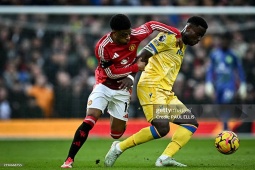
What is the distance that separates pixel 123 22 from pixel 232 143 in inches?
100

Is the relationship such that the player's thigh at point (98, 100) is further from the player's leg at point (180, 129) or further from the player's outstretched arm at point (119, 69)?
the player's leg at point (180, 129)

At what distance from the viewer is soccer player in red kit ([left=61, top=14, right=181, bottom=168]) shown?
9.73m

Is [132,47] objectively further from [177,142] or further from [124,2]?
[124,2]

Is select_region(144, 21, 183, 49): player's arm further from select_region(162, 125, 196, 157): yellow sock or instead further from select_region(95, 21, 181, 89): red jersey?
select_region(162, 125, 196, 157): yellow sock

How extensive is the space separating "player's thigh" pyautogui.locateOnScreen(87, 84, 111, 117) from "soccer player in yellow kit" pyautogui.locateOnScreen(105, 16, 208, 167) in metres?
0.58

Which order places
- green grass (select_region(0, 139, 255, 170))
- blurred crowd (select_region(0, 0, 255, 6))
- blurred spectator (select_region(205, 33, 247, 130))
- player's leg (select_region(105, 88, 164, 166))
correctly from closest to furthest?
player's leg (select_region(105, 88, 164, 166)) → green grass (select_region(0, 139, 255, 170)) → blurred spectator (select_region(205, 33, 247, 130)) → blurred crowd (select_region(0, 0, 255, 6))

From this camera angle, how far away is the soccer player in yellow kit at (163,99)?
999 centimetres

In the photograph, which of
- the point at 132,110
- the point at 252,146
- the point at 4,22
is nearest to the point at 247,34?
the point at 132,110

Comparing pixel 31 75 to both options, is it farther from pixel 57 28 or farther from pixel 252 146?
pixel 252 146

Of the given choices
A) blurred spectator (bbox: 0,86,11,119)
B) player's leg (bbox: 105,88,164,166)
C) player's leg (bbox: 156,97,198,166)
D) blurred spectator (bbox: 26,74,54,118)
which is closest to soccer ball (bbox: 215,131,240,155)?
player's leg (bbox: 156,97,198,166)

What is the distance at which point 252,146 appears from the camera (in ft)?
48.3

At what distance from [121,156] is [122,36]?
3417 millimetres

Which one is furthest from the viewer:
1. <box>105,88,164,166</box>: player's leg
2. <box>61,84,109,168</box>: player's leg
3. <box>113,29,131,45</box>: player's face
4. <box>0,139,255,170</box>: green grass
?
<box>0,139,255,170</box>: green grass

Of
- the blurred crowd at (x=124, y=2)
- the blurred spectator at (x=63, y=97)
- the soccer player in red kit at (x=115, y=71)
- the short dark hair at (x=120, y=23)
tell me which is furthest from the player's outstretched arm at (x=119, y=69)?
the blurred crowd at (x=124, y=2)
